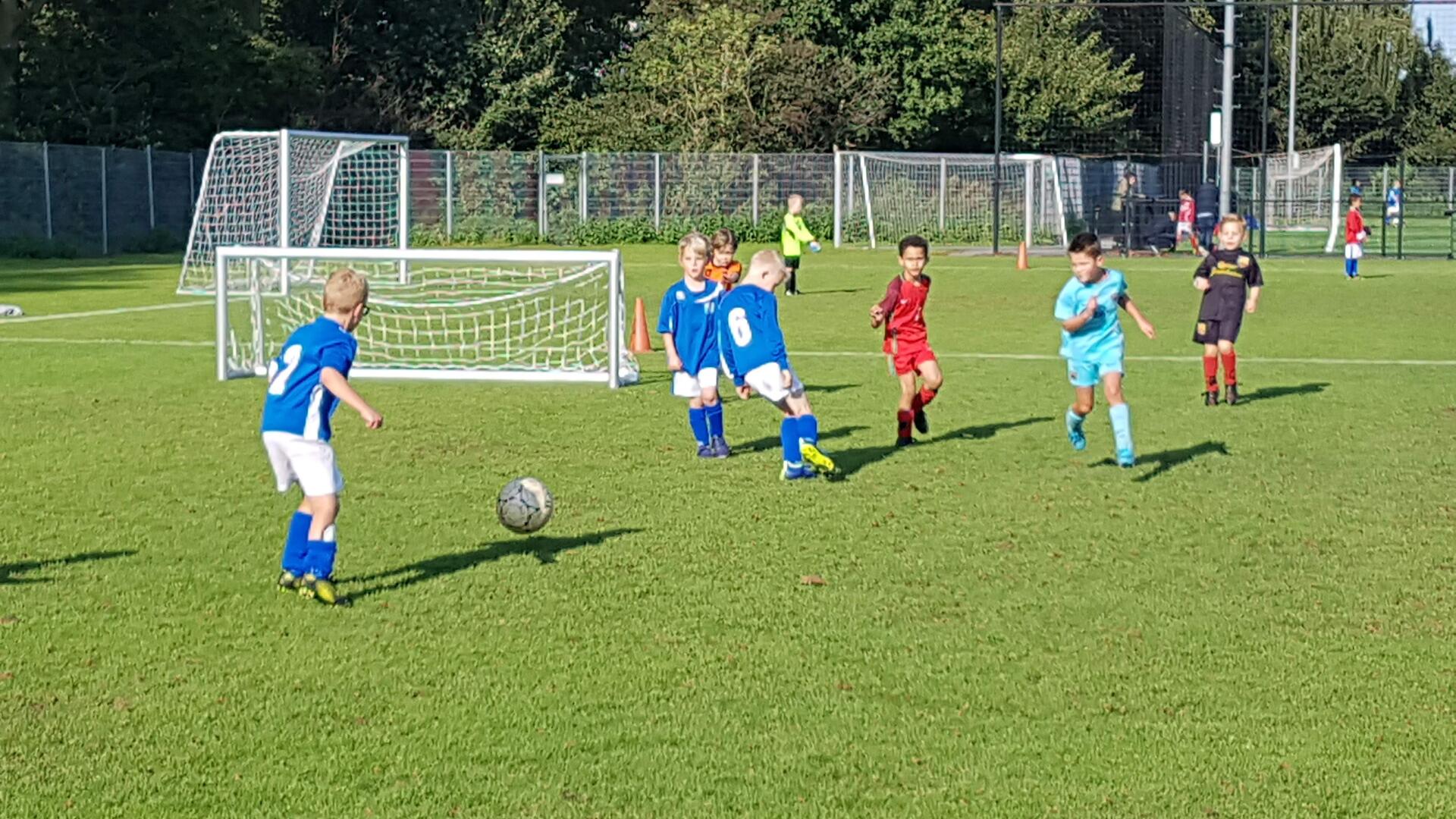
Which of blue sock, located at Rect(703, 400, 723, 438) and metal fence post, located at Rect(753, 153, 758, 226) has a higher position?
metal fence post, located at Rect(753, 153, 758, 226)

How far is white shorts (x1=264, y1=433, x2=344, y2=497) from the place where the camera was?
7219 millimetres

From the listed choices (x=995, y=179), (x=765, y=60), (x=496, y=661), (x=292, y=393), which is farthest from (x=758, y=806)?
(x=765, y=60)

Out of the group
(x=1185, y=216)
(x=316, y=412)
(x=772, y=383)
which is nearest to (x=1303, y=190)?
(x=1185, y=216)

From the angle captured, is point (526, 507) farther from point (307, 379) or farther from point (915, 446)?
point (915, 446)

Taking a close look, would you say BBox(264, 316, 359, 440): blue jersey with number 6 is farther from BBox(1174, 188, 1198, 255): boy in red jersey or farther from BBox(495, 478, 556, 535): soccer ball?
BBox(1174, 188, 1198, 255): boy in red jersey

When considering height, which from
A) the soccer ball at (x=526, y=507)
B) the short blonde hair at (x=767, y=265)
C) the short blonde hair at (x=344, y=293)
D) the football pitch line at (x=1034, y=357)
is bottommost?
the soccer ball at (x=526, y=507)

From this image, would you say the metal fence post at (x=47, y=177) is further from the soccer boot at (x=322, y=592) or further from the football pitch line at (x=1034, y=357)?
the soccer boot at (x=322, y=592)

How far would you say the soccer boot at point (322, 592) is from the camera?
7.24 m

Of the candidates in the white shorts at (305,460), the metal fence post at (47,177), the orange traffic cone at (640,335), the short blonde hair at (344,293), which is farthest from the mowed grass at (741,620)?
the metal fence post at (47,177)

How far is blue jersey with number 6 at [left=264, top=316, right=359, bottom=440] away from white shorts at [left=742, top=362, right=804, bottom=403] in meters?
3.39


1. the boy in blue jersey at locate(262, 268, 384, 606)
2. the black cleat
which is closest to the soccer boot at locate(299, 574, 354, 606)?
the boy in blue jersey at locate(262, 268, 384, 606)

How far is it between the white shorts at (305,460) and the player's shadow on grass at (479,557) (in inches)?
19.9

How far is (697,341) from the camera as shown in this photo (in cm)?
1152

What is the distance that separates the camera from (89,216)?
3991 centimetres
